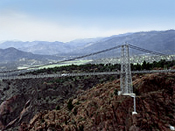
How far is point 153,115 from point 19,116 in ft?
179

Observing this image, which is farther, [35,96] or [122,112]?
[35,96]

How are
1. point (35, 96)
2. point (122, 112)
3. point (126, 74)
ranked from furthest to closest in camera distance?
point (35, 96)
point (126, 74)
point (122, 112)

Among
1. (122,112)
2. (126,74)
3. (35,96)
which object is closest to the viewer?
(122,112)

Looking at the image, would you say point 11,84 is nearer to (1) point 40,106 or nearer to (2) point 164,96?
(1) point 40,106

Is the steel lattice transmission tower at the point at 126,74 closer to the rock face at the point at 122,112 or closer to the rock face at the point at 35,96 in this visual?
the rock face at the point at 122,112

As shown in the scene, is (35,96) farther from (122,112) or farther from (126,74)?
(122,112)

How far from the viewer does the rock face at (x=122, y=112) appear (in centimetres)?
4438

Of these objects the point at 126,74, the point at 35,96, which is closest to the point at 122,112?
the point at 126,74

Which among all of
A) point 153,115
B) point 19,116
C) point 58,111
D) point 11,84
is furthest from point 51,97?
point 153,115

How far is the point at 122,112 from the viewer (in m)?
46.8

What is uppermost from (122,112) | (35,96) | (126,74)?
(126,74)

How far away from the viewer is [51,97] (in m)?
78.9

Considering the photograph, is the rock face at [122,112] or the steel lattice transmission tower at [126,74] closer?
the rock face at [122,112]

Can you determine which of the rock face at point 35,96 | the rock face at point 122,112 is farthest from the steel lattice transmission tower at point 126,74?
the rock face at point 35,96
